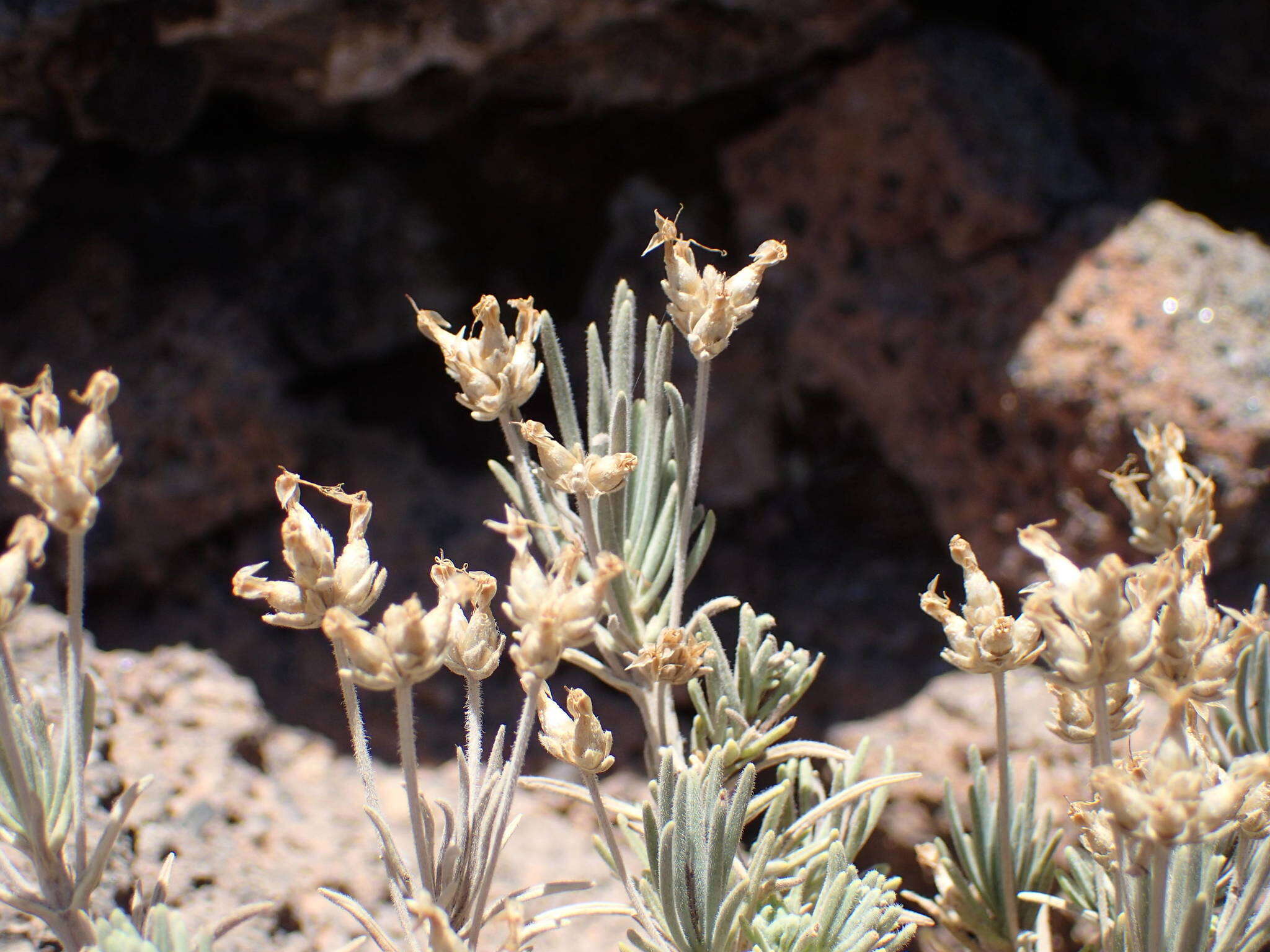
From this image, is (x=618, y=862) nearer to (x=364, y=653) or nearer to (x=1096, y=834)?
(x=364, y=653)

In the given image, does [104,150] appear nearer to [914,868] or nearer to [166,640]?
[166,640]

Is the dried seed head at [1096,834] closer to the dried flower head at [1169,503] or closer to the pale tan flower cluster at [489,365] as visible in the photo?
the dried flower head at [1169,503]

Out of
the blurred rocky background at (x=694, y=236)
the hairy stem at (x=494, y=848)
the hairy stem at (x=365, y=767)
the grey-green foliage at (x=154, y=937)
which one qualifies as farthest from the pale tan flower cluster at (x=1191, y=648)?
the blurred rocky background at (x=694, y=236)

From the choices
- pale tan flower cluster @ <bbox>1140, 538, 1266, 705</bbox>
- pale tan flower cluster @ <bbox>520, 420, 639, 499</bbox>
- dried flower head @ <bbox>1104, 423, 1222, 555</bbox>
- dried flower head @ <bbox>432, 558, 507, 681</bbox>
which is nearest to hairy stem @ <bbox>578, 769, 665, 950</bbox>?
dried flower head @ <bbox>432, 558, 507, 681</bbox>

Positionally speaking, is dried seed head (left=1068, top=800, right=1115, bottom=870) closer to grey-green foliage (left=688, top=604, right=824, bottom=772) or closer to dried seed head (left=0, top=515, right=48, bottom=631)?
grey-green foliage (left=688, top=604, right=824, bottom=772)

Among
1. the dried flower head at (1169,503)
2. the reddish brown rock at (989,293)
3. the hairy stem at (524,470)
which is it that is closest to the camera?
the hairy stem at (524,470)

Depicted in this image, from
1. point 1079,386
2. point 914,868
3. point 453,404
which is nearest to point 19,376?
point 453,404
